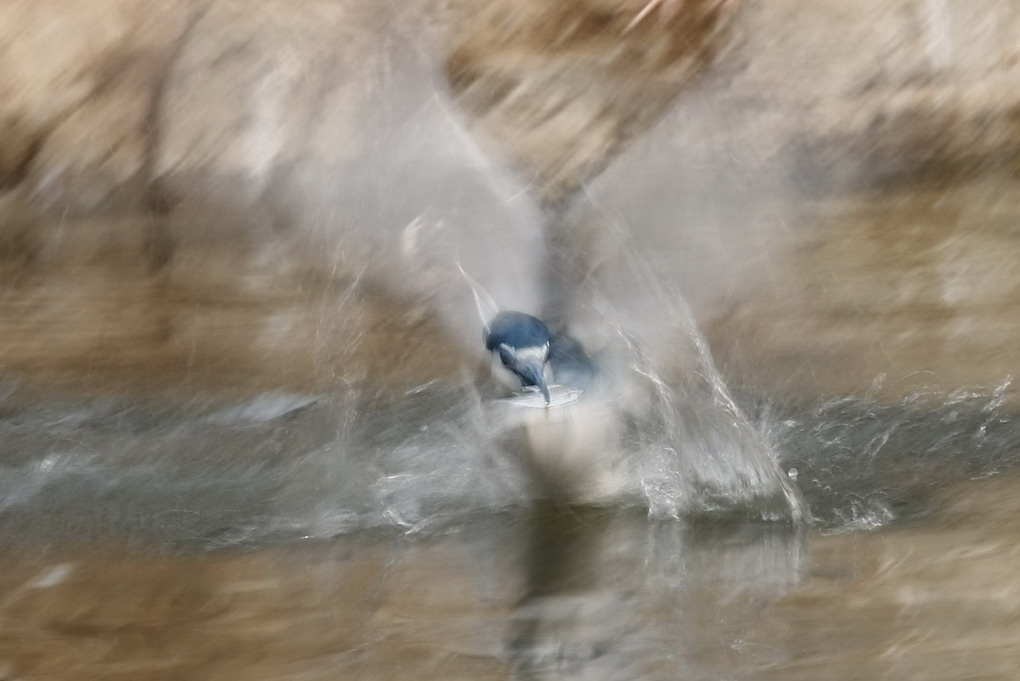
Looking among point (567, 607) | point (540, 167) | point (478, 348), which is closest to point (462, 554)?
point (567, 607)

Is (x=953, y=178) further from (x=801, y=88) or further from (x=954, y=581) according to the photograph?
(x=954, y=581)

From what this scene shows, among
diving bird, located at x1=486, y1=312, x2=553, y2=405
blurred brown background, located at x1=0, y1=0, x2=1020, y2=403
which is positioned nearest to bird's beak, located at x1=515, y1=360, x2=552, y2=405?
diving bird, located at x1=486, y1=312, x2=553, y2=405

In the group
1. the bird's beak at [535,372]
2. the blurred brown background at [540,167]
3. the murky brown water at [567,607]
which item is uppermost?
the blurred brown background at [540,167]

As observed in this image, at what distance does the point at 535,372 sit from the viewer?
99 centimetres

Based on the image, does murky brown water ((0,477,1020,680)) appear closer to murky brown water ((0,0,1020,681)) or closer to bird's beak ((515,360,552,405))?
murky brown water ((0,0,1020,681))

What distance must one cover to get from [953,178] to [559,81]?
0.42m

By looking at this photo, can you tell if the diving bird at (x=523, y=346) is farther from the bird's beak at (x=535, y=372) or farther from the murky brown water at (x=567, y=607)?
the murky brown water at (x=567, y=607)

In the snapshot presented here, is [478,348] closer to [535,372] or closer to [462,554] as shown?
[535,372]

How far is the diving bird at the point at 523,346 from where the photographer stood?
0.99 meters

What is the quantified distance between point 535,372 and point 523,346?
3 cm

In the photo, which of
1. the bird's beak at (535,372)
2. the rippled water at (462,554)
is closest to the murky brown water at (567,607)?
the rippled water at (462,554)

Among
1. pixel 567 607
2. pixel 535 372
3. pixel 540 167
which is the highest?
pixel 540 167

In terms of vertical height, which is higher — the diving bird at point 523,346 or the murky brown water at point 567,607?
the diving bird at point 523,346

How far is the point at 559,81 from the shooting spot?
101 centimetres
